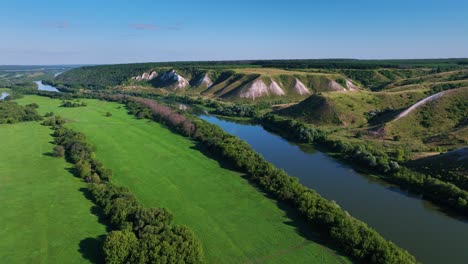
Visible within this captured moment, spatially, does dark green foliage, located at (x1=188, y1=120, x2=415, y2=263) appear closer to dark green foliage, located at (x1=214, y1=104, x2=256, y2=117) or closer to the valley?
the valley

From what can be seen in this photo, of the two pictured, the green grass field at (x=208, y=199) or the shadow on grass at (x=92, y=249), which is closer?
the shadow on grass at (x=92, y=249)

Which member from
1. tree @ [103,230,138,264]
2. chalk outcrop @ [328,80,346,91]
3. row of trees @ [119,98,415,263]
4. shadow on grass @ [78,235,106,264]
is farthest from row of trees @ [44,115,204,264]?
chalk outcrop @ [328,80,346,91]

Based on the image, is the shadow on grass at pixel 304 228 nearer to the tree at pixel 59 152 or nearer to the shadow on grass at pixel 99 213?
the shadow on grass at pixel 99 213

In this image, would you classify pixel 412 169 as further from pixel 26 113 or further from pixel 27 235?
pixel 26 113

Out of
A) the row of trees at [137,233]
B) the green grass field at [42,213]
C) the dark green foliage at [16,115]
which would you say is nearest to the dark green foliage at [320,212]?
the row of trees at [137,233]

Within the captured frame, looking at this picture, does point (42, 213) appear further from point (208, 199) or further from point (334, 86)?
point (334, 86)

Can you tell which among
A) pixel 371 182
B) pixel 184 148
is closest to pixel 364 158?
pixel 371 182

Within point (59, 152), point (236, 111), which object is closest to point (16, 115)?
point (59, 152)
